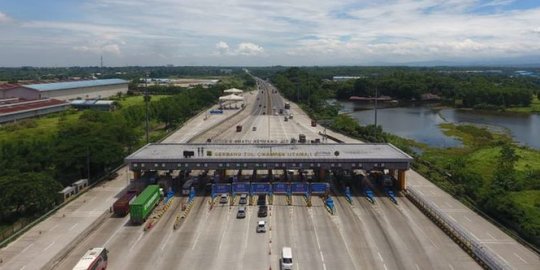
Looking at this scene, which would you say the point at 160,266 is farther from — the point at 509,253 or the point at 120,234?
the point at 509,253

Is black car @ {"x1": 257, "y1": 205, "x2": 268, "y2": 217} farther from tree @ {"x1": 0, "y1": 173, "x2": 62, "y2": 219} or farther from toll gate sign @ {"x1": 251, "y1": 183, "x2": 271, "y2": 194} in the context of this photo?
tree @ {"x1": 0, "y1": 173, "x2": 62, "y2": 219}

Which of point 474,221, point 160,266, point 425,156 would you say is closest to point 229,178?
point 160,266

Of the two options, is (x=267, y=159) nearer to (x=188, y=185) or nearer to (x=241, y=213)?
(x=241, y=213)

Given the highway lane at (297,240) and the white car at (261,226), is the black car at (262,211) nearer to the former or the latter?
the highway lane at (297,240)

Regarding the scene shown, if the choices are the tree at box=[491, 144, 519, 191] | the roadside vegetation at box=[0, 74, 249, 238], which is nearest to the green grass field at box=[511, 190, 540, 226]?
the tree at box=[491, 144, 519, 191]

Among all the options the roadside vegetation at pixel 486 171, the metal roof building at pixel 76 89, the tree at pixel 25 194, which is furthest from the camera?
the metal roof building at pixel 76 89

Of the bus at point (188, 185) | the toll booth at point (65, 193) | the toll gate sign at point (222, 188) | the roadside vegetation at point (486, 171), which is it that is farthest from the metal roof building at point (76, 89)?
the toll gate sign at point (222, 188)
